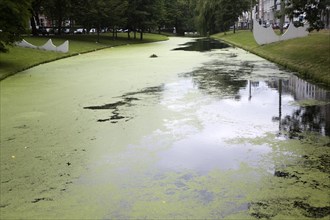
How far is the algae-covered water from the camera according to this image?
16.7 ft

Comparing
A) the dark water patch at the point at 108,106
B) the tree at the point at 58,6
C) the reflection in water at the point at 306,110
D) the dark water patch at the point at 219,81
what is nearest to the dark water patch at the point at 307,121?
the reflection in water at the point at 306,110

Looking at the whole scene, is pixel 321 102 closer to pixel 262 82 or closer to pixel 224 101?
pixel 224 101

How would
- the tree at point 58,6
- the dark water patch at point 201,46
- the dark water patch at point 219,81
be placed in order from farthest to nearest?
the tree at point 58,6 < the dark water patch at point 201,46 < the dark water patch at point 219,81

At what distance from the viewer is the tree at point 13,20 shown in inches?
750

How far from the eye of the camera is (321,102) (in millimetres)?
11312

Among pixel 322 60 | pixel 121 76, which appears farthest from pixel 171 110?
pixel 322 60

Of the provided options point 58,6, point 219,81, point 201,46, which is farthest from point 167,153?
point 58,6

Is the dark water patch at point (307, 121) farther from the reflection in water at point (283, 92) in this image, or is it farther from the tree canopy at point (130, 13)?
the tree canopy at point (130, 13)

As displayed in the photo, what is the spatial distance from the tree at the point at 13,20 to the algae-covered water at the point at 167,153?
6.13m

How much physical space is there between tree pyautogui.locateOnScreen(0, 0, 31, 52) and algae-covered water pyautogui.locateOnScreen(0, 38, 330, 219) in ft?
20.1

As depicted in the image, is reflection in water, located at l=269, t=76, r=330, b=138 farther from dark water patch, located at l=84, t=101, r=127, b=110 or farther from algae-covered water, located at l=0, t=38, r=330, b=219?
dark water patch, located at l=84, t=101, r=127, b=110

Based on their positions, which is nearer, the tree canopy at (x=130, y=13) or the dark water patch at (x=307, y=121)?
the dark water patch at (x=307, y=121)

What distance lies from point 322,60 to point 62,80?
1079 centimetres

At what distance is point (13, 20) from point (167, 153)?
15.0 metres
